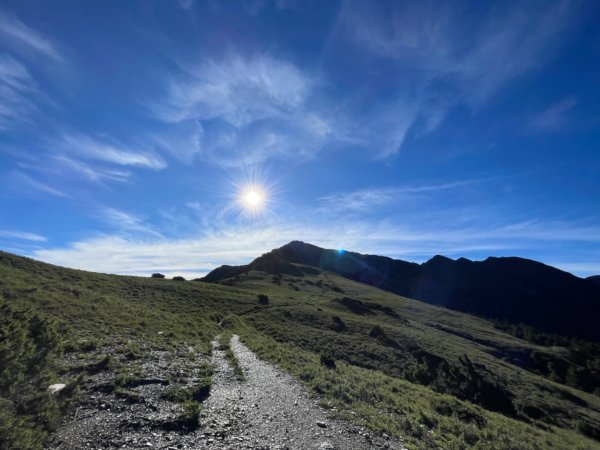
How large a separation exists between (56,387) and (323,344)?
3286 cm

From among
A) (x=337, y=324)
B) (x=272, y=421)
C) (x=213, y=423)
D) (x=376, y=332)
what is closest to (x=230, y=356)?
(x=272, y=421)

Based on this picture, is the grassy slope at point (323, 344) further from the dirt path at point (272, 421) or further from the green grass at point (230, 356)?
the green grass at point (230, 356)

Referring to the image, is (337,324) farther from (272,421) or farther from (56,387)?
(56,387)

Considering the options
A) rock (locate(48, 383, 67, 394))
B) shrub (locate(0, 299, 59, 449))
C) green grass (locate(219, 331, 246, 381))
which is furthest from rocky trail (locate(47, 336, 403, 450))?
green grass (locate(219, 331, 246, 381))

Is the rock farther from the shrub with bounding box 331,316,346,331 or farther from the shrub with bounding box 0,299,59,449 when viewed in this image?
the shrub with bounding box 331,316,346,331

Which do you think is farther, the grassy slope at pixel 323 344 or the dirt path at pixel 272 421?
the grassy slope at pixel 323 344

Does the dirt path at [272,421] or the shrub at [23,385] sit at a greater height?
the shrub at [23,385]

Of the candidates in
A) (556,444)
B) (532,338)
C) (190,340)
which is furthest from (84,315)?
(532,338)

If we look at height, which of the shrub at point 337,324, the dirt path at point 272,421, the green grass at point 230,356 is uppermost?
the shrub at point 337,324

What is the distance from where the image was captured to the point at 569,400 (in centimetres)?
4656

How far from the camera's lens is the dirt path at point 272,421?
12.9 metres

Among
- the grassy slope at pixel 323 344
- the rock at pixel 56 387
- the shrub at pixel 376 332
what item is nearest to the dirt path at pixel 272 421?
the grassy slope at pixel 323 344

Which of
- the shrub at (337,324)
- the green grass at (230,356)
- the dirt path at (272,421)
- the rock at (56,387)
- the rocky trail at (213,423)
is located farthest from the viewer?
the shrub at (337,324)

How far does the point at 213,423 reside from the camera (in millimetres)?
14078
